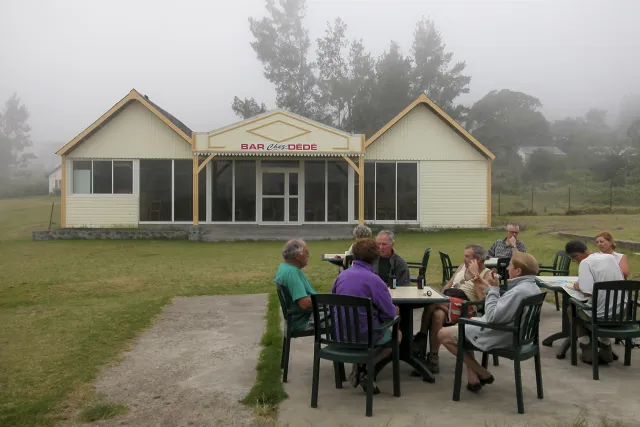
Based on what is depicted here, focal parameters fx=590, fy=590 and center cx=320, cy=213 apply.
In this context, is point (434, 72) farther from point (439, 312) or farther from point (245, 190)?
point (439, 312)

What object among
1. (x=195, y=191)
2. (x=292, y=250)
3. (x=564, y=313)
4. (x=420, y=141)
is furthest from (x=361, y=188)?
(x=292, y=250)

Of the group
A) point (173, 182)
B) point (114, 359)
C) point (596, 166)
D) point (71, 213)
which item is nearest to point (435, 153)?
point (173, 182)

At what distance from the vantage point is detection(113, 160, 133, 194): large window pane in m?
22.9

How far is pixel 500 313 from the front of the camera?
4723 mm

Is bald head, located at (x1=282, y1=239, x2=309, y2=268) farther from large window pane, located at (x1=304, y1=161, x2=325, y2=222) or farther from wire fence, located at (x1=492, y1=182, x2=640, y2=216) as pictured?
wire fence, located at (x1=492, y1=182, x2=640, y2=216)

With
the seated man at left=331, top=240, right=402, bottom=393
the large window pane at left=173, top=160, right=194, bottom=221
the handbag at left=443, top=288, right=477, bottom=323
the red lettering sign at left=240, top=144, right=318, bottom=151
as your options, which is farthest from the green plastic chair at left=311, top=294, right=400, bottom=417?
the large window pane at left=173, top=160, right=194, bottom=221

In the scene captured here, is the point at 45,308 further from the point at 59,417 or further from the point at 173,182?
the point at 173,182

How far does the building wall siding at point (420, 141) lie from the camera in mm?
23562

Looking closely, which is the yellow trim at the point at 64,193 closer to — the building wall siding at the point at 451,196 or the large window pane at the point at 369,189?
the large window pane at the point at 369,189

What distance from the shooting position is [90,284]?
37.3ft

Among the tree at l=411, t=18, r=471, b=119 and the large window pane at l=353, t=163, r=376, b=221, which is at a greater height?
the tree at l=411, t=18, r=471, b=119

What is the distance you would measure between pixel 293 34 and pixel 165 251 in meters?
41.8

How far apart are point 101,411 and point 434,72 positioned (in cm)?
5578

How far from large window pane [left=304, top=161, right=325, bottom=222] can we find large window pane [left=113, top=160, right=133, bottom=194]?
6.82 m
